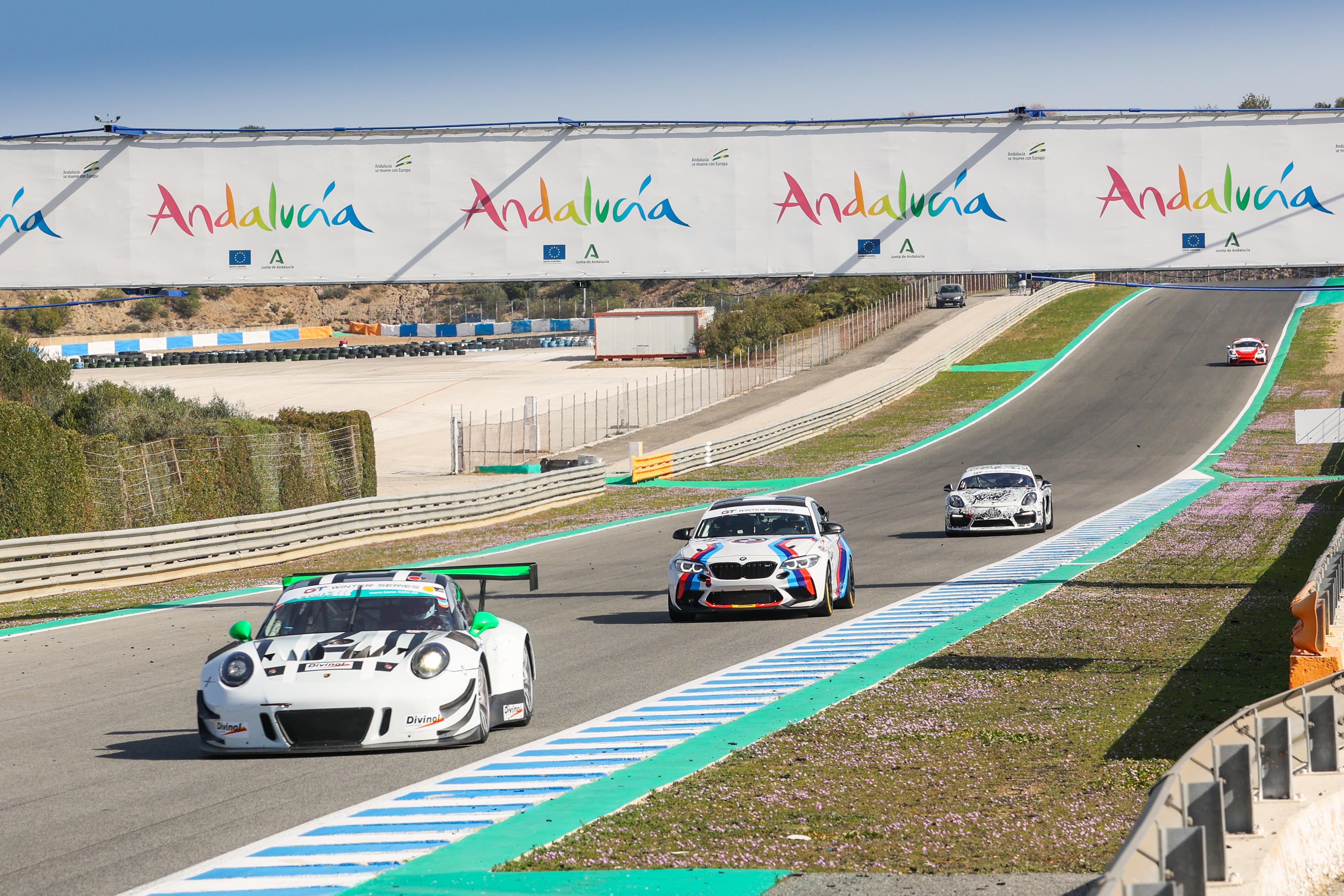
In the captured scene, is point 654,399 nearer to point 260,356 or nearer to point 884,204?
point 260,356

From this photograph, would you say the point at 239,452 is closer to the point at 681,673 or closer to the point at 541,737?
the point at 681,673

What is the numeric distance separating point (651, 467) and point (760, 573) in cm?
2904

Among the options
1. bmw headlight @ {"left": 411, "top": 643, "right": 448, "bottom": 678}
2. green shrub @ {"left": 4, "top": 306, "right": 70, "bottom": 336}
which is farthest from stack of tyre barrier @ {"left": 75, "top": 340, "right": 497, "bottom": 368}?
bmw headlight @ {"left": 411, "top": 643, "right": 448, "bottom": 678}

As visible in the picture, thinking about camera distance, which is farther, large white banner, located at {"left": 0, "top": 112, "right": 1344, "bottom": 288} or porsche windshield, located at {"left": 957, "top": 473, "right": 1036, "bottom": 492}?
porsche windshield, located at {"left": 957, "top": 473, "right": 1036, "bottom": 492}

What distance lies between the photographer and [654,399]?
237 feet

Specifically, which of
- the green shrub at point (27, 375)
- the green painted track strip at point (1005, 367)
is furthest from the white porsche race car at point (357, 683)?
the green painted track strip at point (1005, 367)

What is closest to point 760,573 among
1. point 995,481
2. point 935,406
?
point 995,481

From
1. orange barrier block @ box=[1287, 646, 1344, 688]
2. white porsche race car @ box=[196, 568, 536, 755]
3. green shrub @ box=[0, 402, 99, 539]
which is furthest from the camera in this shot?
green shrub @ box=[0, 402, 99, 539]

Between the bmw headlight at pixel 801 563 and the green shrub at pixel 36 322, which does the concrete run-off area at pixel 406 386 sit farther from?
the green shrub at pixel 36 322

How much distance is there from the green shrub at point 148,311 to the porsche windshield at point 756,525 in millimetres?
162378

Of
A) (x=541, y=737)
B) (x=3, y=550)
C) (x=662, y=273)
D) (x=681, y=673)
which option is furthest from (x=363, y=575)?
(x=3, y=550)

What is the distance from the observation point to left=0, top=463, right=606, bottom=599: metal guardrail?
927 inches

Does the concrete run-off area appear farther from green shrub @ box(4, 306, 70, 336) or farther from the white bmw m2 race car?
green shrub @ box(4, 306, 70, 336)

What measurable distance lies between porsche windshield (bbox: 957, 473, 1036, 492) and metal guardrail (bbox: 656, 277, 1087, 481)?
686 inches
